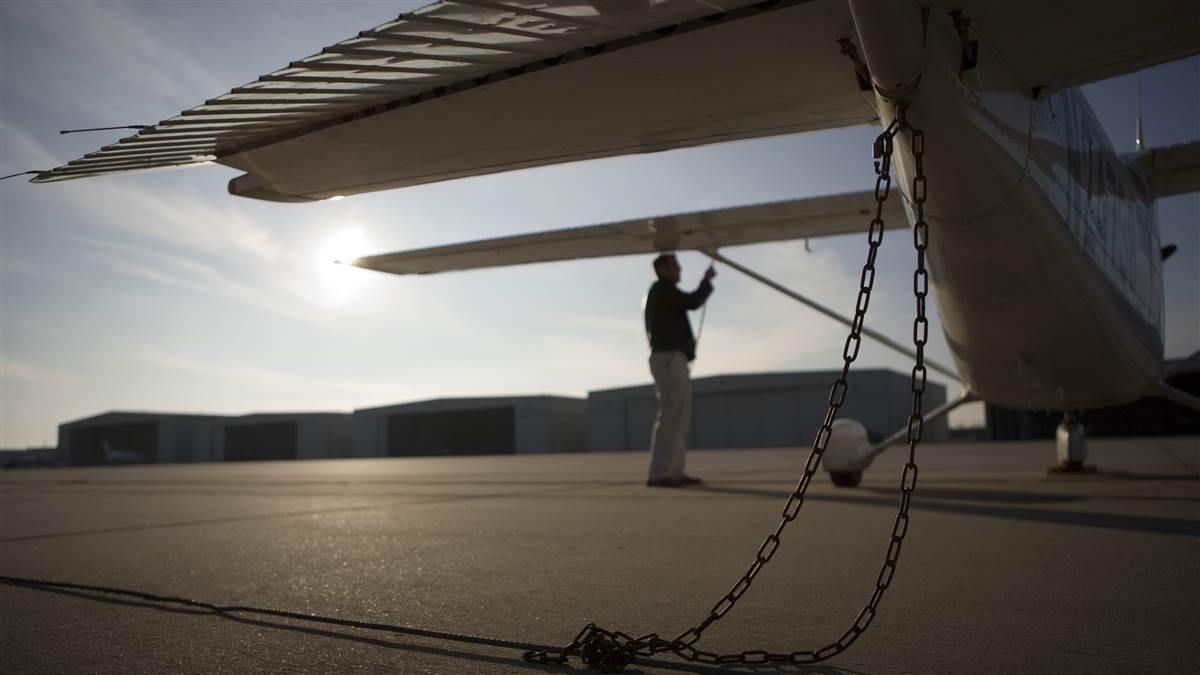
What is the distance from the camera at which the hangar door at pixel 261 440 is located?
2384 inches

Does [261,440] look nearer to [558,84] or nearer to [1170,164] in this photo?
[1170,164]

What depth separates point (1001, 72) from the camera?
319cm

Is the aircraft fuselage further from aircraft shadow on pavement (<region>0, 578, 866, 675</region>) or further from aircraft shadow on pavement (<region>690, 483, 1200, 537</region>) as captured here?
aircraft shadow on pavement (<region>0, 578, 866, 675</region>)

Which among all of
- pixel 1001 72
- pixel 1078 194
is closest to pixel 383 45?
pixel 1001 72

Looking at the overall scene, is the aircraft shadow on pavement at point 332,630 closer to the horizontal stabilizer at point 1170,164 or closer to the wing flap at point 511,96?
the wing flap at point 511,96

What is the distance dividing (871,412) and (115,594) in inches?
1561

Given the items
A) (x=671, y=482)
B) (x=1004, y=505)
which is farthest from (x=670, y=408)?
(x=1004, y=505)

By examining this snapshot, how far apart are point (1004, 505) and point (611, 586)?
329cm

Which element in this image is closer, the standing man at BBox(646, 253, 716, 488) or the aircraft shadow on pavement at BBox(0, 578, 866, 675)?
the aircraft shadow on pavement at BBox(0, 578, 866, 675)

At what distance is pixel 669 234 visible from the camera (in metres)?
7.47

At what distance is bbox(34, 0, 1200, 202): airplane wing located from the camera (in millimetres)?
2365

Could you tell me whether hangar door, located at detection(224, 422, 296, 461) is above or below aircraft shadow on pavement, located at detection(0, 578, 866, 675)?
below

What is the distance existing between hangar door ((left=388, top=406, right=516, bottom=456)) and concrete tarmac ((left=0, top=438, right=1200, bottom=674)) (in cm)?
5069

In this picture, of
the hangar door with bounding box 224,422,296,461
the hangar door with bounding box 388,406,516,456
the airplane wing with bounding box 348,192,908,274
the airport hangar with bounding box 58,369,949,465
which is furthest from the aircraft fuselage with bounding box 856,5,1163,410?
the hangar door with bounding box 224,422,296,461
